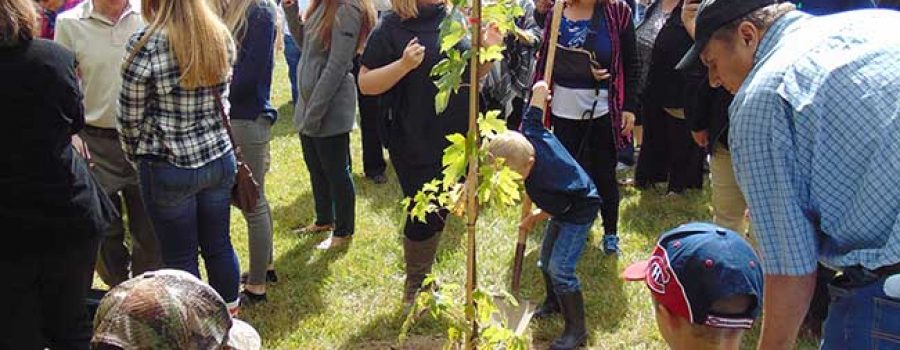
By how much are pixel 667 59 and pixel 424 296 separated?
3.70 metres

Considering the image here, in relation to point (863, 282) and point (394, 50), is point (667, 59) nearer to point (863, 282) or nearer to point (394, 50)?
point (394, 50)

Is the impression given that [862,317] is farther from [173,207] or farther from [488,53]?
[173,207]

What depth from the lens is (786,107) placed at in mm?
2219

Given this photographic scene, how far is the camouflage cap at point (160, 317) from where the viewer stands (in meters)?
2.18

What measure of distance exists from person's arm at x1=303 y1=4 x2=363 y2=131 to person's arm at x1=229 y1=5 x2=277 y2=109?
17.7 inches

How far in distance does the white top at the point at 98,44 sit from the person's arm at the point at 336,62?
3.54ft

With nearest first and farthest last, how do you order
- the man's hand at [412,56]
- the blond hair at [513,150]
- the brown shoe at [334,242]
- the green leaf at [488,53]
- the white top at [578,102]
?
the green leaf at [488,53] < the blond hair at [513,150] < the man's hand at [412,56] < the white top at [578,102] < the brown shoe at [334,242]

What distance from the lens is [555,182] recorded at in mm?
3895

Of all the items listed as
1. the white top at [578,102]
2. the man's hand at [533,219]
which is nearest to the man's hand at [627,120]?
the white top at [578,102]

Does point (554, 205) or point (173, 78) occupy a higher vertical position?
point (173, 78)

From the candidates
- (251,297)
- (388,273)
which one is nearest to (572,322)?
(388,273)

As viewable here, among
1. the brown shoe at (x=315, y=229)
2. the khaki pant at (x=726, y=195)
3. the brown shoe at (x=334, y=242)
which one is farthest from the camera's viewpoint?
the brown shoe at (x=315, y=229)

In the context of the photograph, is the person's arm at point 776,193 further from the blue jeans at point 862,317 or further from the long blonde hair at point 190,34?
the long blonde hair at point 190,34

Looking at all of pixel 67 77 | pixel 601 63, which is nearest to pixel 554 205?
pixel 601 63
